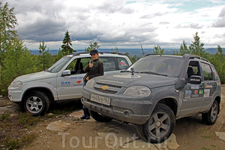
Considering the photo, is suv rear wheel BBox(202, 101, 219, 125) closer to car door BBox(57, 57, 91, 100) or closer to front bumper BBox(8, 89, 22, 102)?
car door BBox(57, 57, 91, 100)

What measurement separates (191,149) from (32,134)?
3.50 meters

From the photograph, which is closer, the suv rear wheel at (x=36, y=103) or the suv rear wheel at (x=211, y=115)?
the suv rear wheel at (x=211, y=115)

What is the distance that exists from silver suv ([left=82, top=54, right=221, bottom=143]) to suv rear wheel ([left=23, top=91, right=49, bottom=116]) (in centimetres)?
204

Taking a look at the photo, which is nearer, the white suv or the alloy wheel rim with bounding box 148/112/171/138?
the alloy wheel rim with bounding box 148/112/171/138

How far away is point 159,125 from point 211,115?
103 inches

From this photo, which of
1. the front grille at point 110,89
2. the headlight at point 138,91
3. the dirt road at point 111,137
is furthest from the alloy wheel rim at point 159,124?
the front grille at point 110,89

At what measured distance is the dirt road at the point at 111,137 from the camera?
359cm

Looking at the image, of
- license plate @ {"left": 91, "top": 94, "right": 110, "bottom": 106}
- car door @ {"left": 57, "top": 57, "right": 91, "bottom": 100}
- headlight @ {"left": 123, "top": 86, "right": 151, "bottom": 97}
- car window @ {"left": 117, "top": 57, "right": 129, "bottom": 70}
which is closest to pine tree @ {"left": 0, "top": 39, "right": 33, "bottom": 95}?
car door @ {"left": 57, "top": 57, "right": 91, "bottom": 100}

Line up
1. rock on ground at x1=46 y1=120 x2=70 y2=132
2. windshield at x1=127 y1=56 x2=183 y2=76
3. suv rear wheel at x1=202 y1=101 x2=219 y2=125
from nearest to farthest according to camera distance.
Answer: windshield at x1=127 y1=56 x2=183 y2=76 → rock on ground at x1=46 y1=120 x2=70 y2=132 → suv rear wheel at x1=202 y1=101 x2=219 y2=125

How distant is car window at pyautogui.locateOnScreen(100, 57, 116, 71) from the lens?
6.91 metres

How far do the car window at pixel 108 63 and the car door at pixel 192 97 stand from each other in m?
3.09

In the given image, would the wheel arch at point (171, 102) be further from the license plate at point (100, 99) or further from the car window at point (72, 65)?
the car window at point (72, 65)

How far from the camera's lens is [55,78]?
600 cm

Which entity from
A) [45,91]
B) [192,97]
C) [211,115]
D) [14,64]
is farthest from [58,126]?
[14,64]
